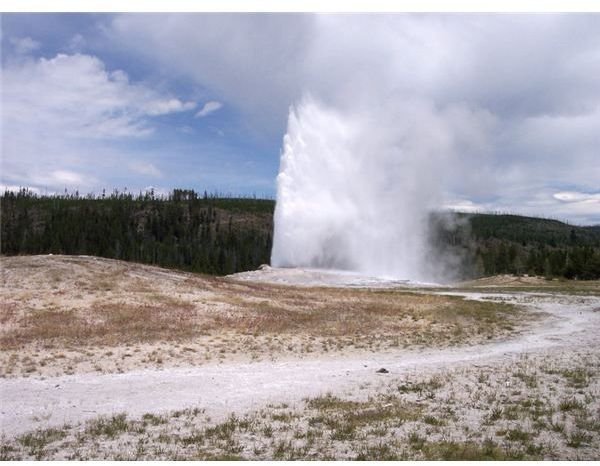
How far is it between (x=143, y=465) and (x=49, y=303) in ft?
73.2

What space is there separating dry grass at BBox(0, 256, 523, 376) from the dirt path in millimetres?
1709

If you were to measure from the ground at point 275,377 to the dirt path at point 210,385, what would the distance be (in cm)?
8

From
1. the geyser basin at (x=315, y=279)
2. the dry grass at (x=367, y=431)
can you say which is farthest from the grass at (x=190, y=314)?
the geyser basin at (x=315, y=279)

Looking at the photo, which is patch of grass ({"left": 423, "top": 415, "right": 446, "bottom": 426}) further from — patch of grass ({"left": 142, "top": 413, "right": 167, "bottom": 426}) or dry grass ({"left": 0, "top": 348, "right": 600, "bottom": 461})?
patch of grass ({"left": 142, "top": 413, "right": 167, "bottom": 426})

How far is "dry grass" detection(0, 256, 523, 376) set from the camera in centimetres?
1967

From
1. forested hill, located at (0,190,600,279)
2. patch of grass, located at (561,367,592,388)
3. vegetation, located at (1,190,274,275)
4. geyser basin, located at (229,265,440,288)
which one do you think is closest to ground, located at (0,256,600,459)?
patch of grass, located at (561,367,592,388)

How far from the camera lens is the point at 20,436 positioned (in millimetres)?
10203

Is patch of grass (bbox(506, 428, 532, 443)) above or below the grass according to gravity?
above

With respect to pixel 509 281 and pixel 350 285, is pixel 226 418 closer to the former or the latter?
pixel 350 285

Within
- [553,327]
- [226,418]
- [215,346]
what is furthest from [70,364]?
[553,327]

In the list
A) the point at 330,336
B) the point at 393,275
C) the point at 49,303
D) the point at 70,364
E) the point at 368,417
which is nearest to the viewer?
the point at 368,417

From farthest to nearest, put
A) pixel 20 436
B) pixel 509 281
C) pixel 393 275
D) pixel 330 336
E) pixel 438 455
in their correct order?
1. pixel 393 275
2. pixel 509 281
3. pixel 330 336
4. pixel 20 436
5. pixel 438 455

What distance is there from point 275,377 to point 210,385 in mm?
2299

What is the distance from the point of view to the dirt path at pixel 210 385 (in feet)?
40.4
